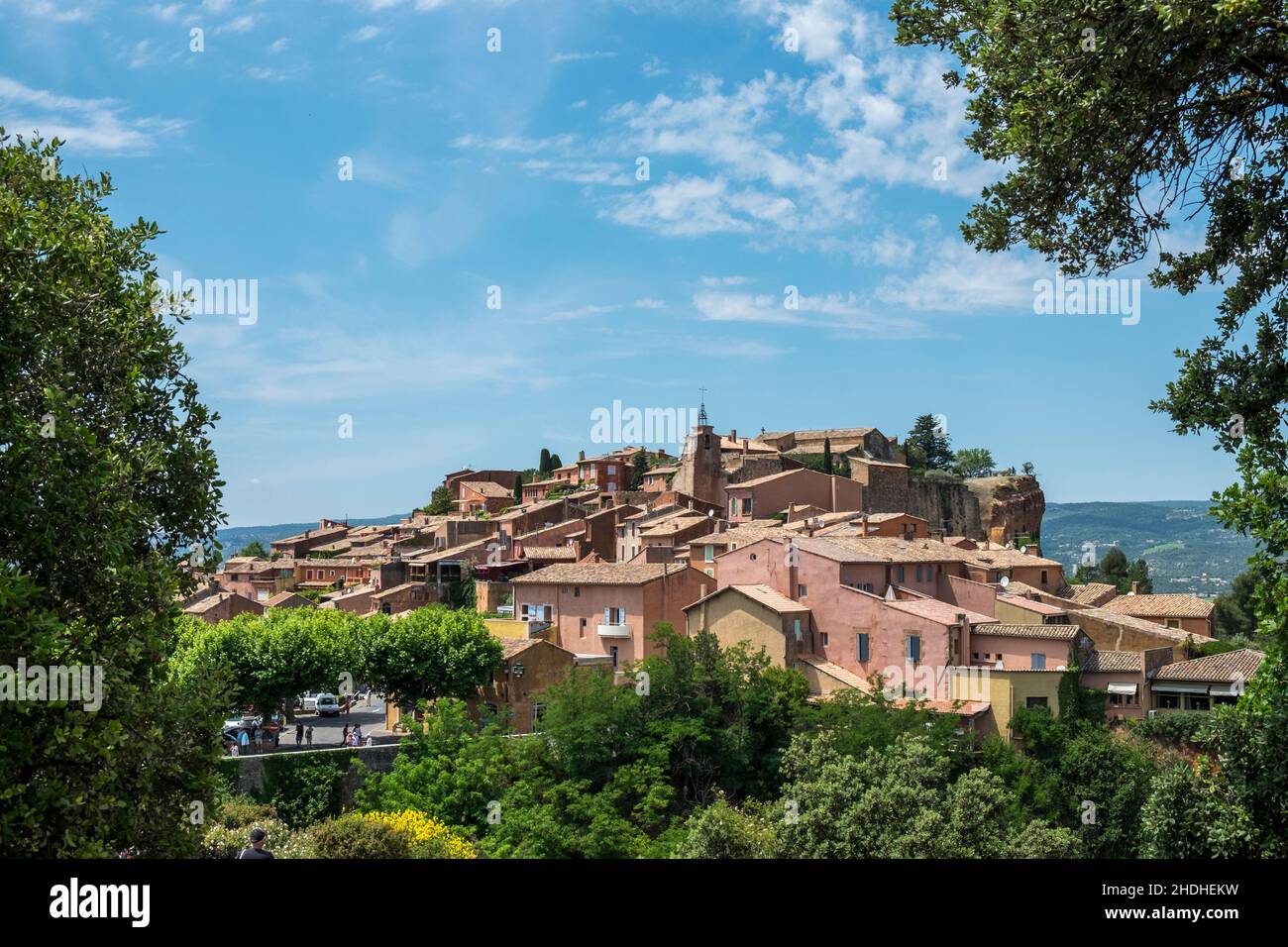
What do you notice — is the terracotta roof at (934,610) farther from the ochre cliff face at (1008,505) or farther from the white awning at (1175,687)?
the ochre cliff face at (1008,505)

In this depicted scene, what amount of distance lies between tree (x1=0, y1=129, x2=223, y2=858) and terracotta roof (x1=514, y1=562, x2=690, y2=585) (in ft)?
102

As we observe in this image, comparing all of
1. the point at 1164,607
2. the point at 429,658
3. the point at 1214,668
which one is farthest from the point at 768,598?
the point at 1164,607

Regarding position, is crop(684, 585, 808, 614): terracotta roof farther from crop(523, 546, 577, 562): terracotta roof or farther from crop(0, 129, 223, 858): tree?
crop(0, 129, 223, 858): tree

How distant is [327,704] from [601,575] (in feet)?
41.5

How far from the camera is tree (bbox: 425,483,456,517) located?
92.5 metres

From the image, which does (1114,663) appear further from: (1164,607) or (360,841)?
(360,841)

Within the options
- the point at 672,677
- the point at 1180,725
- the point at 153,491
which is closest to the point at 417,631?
the point at 672,677

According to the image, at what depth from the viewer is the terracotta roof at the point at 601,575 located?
43219mm

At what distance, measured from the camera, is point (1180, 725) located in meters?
35.8

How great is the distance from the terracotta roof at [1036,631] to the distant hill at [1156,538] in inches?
3748

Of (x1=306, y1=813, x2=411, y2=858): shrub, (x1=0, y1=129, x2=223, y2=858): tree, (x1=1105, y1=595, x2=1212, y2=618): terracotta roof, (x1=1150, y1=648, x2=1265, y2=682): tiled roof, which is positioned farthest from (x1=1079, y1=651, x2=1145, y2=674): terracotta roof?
(x1=0, y1=129, x2=223, y2=858): tree

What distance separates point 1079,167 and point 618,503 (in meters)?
64.0

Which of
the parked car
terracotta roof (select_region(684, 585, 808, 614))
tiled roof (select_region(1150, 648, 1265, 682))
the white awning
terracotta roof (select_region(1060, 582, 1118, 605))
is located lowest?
the parked car
